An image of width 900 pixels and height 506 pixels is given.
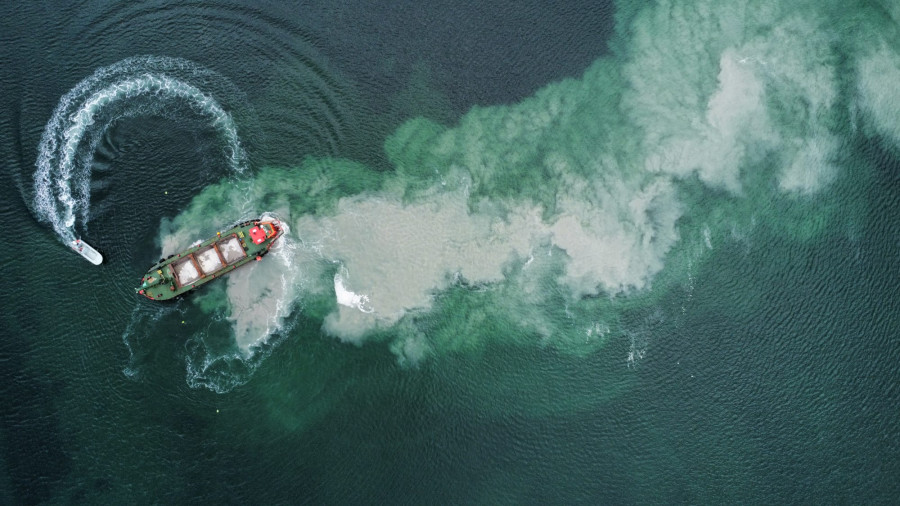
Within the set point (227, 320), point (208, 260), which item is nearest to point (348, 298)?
point (227, 320)

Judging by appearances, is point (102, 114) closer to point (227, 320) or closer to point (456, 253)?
point (227, 320)

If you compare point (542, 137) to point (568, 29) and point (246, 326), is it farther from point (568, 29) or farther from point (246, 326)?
point (246, 326)

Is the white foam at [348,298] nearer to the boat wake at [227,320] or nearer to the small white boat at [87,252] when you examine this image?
the boat wake at [227,320]

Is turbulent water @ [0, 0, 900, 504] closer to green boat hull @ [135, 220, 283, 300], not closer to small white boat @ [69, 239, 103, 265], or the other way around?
small white boat @ [69, 239, 103, 265]

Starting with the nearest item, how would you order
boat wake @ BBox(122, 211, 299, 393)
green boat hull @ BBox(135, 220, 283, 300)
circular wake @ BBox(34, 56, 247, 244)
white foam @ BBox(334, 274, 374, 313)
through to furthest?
green boat hull @ BBox(135, 220, 283, 300) < boat wake @ BBox(122, 211, 299, 393) < circular wake @ BBox(34, 56, 247, 244) < white foam @ BBox(334, 274, 374, 313)

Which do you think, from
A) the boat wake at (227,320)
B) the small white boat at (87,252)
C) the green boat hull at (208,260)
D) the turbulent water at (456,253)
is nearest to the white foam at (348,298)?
the turbulent water at (456,253)

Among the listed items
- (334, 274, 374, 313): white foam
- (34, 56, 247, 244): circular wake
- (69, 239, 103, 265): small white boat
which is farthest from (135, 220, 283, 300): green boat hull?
(334, 274, 374, 313): white foam
